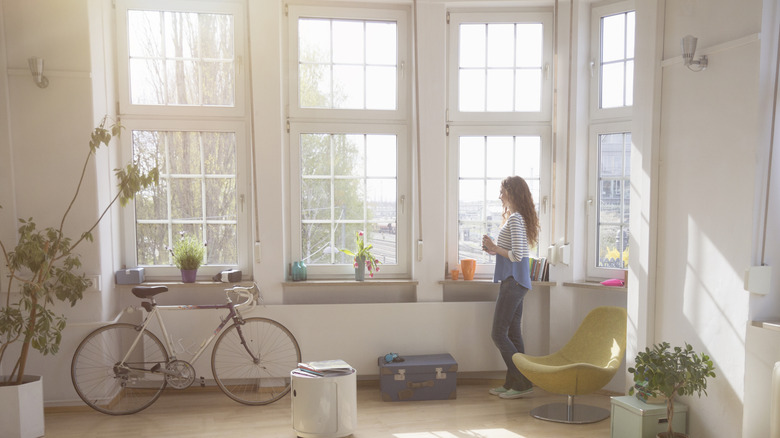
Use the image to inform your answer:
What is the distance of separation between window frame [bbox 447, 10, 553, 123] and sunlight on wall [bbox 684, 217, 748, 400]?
189 cm

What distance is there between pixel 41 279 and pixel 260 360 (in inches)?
67.2

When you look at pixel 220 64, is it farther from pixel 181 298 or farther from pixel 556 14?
pixel 556 14

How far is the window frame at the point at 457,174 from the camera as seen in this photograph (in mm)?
4953

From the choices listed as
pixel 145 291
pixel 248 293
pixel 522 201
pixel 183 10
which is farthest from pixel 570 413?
pixel 183 10

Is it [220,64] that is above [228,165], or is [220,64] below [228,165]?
above

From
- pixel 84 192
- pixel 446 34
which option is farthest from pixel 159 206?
pixel 446 34

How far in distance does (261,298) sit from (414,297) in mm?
1313

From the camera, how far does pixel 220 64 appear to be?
15.6 feet

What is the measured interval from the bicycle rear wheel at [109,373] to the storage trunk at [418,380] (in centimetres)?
173

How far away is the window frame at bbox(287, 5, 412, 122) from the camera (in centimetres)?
481

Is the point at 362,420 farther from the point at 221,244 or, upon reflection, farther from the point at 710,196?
the point at 710,196

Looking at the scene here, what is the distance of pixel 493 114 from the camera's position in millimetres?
4957

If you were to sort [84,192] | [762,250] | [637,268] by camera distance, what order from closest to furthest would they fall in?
1. [762,250]
2. [637,268]
3. [84,192]

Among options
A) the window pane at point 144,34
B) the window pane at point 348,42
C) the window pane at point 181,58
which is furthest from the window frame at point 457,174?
the window pane at point 144,34
